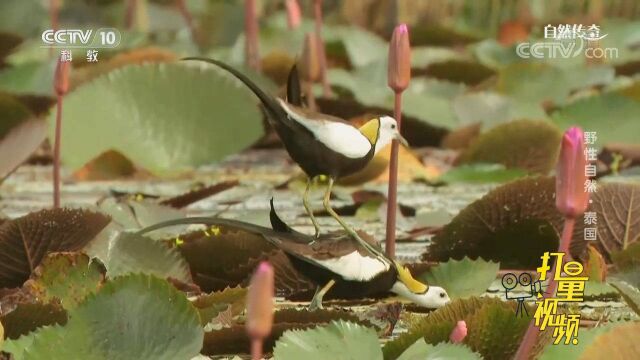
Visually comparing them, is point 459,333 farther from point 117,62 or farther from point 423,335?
point 117,62

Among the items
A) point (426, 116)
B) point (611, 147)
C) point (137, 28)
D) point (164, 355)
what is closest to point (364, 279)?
point (164, 355)

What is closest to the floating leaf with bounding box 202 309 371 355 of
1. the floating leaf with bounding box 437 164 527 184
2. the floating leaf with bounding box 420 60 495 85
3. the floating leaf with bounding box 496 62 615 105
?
the floating leaf with bounding box 437 164 527 184

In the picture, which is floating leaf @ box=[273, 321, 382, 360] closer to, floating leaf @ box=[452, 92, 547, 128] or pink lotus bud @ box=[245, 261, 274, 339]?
pink lotus bud @ box=[245, 261, 274, 339]

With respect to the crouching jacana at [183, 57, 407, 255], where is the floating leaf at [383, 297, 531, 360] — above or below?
below

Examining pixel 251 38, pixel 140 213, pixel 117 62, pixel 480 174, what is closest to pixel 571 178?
pixel 140 213

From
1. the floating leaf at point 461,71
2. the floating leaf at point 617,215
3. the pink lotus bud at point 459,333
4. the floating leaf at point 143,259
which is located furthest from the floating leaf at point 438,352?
the floating leaf at point 461,71

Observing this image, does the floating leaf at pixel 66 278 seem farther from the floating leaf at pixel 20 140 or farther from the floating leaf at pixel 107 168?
the floating leaf at pixel 107 168
